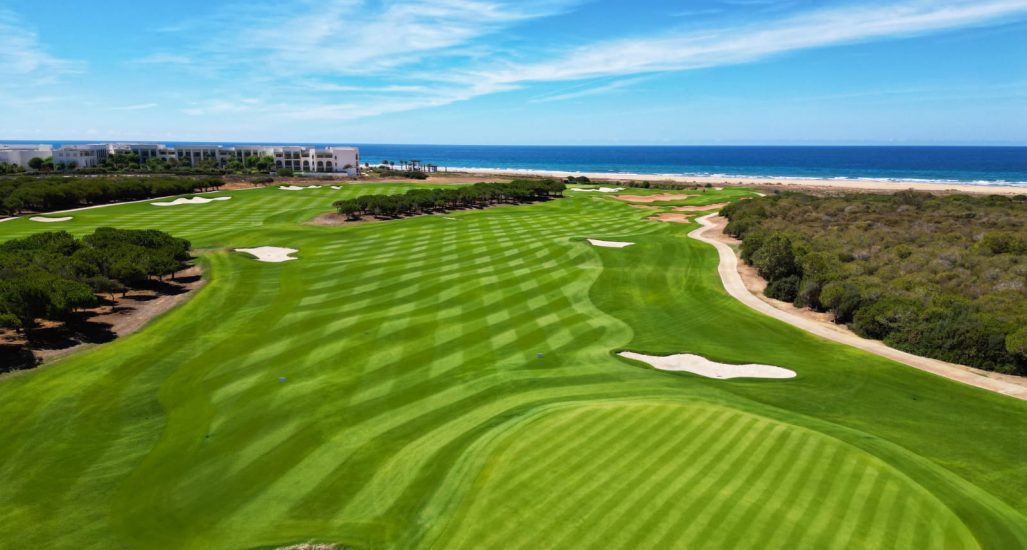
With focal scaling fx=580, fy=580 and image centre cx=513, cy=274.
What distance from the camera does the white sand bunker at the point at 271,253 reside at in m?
40.6

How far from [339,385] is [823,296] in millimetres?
24011

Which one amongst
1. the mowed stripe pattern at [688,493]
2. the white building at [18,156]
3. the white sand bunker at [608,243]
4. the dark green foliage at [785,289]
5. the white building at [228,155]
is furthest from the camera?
the white building at [228,155]

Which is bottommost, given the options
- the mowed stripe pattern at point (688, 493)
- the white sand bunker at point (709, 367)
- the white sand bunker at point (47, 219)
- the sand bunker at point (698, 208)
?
the white sand bunker at point (709, 367)

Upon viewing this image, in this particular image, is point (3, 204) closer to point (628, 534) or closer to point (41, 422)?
point (41, 422)

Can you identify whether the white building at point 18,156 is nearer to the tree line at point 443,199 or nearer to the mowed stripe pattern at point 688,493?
the tree line at point 443,199

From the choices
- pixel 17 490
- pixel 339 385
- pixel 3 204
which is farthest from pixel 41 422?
pixel 3 204

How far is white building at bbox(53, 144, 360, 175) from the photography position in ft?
467

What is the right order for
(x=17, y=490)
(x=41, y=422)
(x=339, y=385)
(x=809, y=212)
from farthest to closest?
(x=809, y=212), (x=339, y=385), (x=41, y=422), (x=17, y=490)

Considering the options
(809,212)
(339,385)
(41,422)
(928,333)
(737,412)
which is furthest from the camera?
(809,212)

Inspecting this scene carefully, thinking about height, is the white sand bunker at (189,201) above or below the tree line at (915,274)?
above

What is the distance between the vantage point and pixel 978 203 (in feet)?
198

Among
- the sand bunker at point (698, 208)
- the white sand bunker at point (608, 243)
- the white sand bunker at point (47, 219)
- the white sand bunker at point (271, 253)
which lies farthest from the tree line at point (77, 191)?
the sand bunker at point (698, 208)

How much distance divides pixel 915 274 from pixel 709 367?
16520mm

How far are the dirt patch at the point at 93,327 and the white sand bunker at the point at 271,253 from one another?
7311mm
